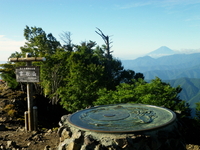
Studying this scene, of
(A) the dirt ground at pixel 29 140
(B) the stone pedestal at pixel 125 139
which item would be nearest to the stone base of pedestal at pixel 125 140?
(B) the stone pedestal at pixel 125 139

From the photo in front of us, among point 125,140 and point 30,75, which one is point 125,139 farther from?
point 30,75

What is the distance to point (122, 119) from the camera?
5.98 meters

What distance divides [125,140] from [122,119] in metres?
1.20

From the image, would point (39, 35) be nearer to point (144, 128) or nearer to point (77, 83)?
point (77, 83)

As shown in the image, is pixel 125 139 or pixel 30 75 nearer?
pixel 125 139

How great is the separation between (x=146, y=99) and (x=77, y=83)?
7319 millimetres

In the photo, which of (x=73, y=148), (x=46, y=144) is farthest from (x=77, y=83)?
(x=73, y=148)

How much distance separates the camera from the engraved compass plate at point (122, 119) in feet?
17.4

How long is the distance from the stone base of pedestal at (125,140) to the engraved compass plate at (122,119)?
0.39 feet

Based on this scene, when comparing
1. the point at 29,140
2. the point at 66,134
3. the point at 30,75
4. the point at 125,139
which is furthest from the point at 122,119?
the point at 30,75

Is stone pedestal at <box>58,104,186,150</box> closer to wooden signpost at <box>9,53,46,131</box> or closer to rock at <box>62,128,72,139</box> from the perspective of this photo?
rock at <box>62,128,72,139</box>

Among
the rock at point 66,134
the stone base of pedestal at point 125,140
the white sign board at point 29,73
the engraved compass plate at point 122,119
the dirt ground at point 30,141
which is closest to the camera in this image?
the stone base of pedestal at point 125,140

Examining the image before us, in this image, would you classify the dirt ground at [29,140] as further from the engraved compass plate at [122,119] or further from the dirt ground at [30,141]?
the engraved compass plate at [122,119]

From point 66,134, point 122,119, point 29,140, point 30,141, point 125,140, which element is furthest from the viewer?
point 29,140
